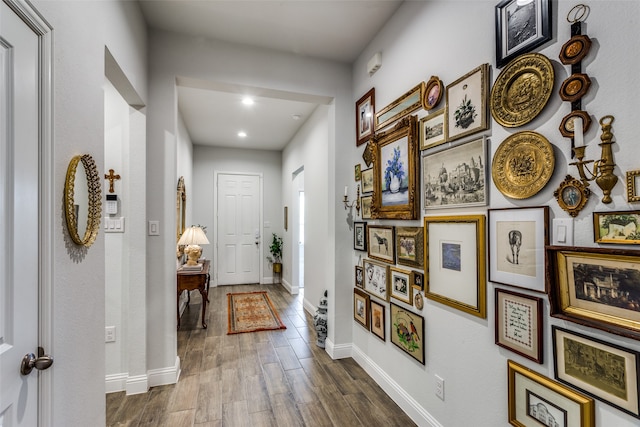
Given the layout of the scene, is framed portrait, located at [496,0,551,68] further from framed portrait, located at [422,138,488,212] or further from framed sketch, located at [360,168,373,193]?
framed sketch, located at [360,168,373,193]

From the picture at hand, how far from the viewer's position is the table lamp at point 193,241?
351 cm

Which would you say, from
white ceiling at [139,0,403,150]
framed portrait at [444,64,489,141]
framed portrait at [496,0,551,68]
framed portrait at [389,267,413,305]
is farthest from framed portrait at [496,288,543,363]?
white ceiling at [139,0,403,150]

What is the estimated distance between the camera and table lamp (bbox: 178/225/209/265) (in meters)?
3.51

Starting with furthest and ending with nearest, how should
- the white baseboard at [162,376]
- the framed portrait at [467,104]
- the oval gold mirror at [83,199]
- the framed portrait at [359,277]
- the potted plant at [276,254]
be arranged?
the potted plant at [276,254], the framed portrait at [359,277], the white baseboard at [162,376], the framed portrait at [467,104], the oval gold mirror at [83,199]

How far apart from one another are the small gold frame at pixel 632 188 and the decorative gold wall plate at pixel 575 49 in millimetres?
444

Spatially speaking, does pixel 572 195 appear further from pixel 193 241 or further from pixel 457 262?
pixel 193 241

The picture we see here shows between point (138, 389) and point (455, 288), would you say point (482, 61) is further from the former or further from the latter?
point (138, 389)

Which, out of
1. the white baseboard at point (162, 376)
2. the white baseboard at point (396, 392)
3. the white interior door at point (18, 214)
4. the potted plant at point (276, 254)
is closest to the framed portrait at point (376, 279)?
the white baseboard at point (396, 392)

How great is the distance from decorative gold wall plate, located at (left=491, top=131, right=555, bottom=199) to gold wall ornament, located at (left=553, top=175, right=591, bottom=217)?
0.21 ft

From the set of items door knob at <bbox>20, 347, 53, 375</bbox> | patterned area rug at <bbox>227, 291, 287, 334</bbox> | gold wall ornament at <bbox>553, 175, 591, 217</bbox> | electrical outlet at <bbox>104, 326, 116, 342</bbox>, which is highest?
gold wall ornament at <bbox>553, 175, 591, 217</bbox>

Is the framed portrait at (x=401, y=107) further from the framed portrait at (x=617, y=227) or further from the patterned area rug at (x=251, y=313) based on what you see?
the patterned area rug at (x=251, y=313)

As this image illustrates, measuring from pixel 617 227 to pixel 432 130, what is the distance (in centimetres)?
105

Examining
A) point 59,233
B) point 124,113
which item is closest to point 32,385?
point 59,233

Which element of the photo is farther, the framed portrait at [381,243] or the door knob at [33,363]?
the framed portrait at [381,243]
